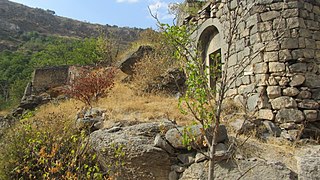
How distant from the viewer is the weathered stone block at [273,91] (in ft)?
19.4

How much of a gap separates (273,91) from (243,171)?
2.32m

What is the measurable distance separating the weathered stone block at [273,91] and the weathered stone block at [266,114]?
0.31m

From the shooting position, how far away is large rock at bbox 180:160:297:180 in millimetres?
4156

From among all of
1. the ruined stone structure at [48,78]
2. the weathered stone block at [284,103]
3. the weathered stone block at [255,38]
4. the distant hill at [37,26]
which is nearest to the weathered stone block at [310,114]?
the weathered stone block at [284,103]

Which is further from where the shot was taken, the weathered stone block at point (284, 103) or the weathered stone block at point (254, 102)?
the weathered stone block at point (254, 102)

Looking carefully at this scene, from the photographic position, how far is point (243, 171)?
13.9 feet

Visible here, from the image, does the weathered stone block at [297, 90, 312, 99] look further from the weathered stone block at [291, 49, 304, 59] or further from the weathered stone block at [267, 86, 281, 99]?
the weathered stone block at [291, 49, 304, 59]

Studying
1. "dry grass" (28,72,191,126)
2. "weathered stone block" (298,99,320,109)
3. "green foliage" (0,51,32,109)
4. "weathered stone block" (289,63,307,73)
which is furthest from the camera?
"green foliage" (0,51,32,109)

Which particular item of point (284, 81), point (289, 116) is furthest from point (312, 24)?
point (289, 116)

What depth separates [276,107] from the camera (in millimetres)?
5871

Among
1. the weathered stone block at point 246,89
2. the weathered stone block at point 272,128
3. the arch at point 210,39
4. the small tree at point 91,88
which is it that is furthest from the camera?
the small tree at point 91,88

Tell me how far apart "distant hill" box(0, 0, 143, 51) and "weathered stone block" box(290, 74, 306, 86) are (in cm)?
4356

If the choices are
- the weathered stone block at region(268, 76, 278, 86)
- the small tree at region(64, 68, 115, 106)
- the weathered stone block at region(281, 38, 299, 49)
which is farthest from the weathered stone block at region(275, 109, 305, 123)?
the small tree at region(64, 68, 115, 106)

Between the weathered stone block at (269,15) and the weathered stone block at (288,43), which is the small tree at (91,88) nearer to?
the weathered stone block at (269,15)
